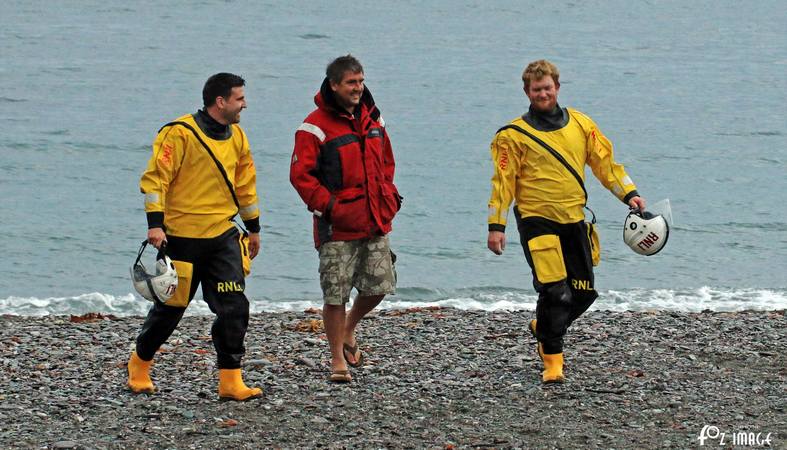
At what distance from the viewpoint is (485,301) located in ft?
49.5

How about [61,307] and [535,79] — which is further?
[61,307]

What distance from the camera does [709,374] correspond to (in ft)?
26.9

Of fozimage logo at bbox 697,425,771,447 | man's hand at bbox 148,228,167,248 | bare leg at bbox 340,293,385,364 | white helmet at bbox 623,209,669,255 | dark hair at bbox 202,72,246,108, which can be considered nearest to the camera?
fozimage logo at bbox 697,425,771,447

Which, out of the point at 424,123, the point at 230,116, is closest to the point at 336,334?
the point at 230,116

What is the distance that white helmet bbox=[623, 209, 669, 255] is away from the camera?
311 inches

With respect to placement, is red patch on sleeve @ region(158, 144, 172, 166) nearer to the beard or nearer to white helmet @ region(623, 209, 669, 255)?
the beard

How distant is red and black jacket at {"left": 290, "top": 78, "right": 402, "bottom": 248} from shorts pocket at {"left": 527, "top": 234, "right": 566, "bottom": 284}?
848mm

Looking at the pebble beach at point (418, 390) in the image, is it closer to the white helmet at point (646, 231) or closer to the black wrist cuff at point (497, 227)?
the white helmet at point (646, 231)

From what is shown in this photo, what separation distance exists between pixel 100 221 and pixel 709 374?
47.9 feet

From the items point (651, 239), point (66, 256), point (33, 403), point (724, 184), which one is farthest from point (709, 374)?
point (724, 184)

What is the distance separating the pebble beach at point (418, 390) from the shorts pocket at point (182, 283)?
57 centimetres

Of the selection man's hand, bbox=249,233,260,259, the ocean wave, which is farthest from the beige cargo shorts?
the ocean wave

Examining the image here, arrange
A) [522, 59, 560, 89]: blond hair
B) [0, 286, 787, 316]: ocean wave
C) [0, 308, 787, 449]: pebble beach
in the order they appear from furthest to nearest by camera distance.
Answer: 1. [0, 286, 787, 316]: ocean wave
2. [522, 59, 560, 89]: blond hair
3. [0, 308, 787, 449]: pebble beach

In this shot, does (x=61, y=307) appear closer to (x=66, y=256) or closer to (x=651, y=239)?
(x=66, y=256)
